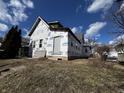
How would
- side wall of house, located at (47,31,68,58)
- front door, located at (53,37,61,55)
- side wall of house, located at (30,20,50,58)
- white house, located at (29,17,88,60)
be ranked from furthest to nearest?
side wall of house, located at (30,20,50,58) < front door, located at (53,37,61,55) < white house, located at (29,17,88,60) < side wall of house, located at (47,31,68,58)

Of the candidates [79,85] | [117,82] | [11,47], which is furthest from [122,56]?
[11,47]

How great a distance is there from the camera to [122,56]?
62.4ft

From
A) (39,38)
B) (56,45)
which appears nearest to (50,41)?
(56,45)

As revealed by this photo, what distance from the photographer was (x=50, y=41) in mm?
19594

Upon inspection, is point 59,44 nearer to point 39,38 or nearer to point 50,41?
point 50,41

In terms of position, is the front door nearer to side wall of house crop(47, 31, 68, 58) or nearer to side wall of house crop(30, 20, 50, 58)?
side wall of house crop(47, 31, 68, 58)

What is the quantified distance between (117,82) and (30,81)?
18.7ft

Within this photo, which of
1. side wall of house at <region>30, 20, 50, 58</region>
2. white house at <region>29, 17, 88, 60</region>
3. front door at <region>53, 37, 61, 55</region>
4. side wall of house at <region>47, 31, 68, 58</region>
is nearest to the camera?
side wall of house at <region>47, 31, 68, 58</region>

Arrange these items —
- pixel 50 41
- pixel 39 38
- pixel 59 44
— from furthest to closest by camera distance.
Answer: pixel 39 38, pixel 50 41, pixel 59 44

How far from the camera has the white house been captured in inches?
711

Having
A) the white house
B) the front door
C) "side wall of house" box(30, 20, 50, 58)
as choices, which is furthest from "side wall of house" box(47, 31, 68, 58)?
"side wall of house" box(30, 20, 50, 58)

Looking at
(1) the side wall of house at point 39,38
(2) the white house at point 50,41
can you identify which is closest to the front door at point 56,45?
(2) the white house at point 50,41

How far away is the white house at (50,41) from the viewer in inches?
711

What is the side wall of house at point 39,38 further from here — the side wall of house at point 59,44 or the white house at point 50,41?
the side wall of house at point 59,44
